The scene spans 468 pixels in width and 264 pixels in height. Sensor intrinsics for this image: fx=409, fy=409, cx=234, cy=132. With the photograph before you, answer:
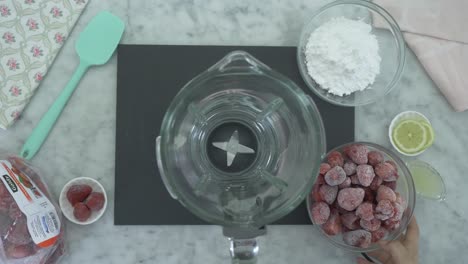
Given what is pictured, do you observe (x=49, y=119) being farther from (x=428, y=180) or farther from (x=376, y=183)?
(x=428, y=180)

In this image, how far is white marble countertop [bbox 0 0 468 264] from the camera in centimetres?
68

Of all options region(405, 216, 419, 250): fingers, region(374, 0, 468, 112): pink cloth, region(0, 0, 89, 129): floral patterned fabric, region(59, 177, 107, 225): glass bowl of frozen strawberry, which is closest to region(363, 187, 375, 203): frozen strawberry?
region(405, 216, 419, 250): fingers

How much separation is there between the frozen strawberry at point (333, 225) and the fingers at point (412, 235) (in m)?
0.13

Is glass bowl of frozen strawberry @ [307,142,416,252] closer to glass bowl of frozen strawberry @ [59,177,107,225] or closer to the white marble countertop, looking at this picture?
the white marble countertop

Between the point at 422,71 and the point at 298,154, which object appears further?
the point at 422,71

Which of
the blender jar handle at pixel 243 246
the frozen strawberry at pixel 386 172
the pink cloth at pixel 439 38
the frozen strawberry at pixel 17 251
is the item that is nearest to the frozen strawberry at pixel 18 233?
the frozen strawberry at pixel 17 251

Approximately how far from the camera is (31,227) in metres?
0.57

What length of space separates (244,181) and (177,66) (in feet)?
0.73

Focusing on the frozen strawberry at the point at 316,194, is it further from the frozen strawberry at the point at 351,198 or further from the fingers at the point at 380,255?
the fingers at the point at 380,255

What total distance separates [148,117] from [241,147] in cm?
16

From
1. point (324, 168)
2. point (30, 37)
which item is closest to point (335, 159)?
point (324, 168)

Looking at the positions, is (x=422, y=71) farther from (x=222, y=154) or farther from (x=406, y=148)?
(x=222, y=154)

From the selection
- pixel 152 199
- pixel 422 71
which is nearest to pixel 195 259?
pixel 152 199

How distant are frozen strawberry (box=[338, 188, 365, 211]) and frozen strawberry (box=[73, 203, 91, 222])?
396 mm
